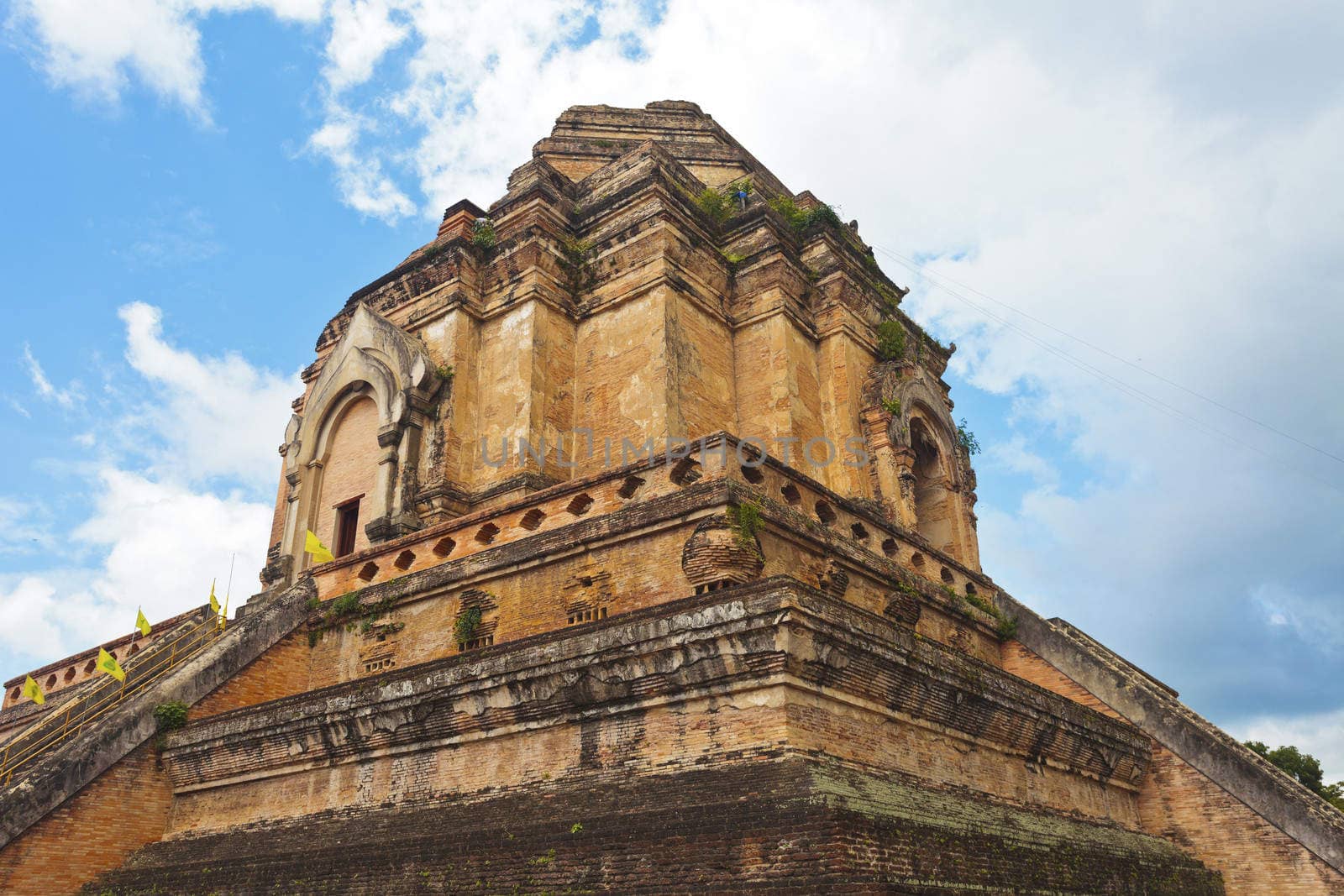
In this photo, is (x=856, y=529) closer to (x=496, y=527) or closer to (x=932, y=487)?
(x=496, y=527)

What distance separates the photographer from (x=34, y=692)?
57.2 ft

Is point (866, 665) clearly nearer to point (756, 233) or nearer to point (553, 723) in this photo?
point (553, 723)

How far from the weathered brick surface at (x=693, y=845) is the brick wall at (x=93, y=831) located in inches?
33.0

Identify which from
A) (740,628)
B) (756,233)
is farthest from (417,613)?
(756,233)

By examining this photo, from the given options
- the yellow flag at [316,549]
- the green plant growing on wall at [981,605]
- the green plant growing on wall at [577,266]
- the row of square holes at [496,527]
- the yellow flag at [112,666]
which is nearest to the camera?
the row of square holes at [496,527]

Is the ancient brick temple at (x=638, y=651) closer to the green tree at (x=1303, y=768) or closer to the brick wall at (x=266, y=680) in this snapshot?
the brick wall at (x=266, y=680)

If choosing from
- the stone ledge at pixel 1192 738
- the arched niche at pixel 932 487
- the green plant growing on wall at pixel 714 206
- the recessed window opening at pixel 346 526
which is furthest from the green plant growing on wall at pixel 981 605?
the recessed window opening at pixel 346 526

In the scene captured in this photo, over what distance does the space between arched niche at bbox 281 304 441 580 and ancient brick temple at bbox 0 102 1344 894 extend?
0.06m

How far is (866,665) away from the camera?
8.09 metres

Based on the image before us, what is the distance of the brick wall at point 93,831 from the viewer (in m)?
9.95

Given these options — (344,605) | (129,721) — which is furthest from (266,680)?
(129,721)

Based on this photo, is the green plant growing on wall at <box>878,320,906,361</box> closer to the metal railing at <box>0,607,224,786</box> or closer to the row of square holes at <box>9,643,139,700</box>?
the metal railing at <box>0,607,224,786</box>

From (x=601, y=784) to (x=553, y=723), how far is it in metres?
0.77

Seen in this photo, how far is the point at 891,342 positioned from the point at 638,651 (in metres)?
10.8
